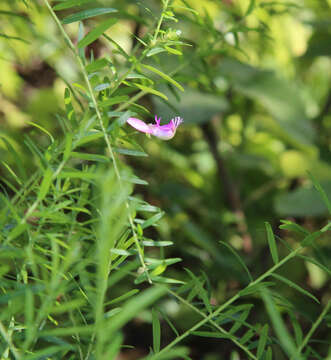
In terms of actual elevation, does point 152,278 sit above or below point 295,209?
above

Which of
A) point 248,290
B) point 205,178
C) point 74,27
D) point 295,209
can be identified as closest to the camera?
point 248,290

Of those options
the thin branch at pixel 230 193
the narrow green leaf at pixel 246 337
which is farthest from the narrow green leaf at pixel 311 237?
the thin branch at pixel 230 193

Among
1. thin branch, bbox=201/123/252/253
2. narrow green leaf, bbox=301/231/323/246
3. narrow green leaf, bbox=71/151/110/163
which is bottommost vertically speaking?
thin branch, bbox=201/123/252/253

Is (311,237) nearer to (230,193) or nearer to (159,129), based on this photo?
(159,129)

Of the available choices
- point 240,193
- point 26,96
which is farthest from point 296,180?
point 26,96

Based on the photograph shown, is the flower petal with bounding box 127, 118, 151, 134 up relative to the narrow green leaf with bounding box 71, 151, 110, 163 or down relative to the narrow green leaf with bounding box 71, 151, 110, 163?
down

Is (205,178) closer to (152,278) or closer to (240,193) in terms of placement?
(240,193)

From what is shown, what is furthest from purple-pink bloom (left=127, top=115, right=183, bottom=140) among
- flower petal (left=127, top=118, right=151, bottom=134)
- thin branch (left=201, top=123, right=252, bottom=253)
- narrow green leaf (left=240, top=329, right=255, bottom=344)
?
thin branch (left=201, top=123, right=252, bottom=253)

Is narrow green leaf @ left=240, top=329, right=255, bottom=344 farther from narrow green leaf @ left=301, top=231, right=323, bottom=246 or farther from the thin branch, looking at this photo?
the thin branch

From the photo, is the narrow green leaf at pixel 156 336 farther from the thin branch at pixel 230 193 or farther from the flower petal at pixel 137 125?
the thin branch at pixel 230 193

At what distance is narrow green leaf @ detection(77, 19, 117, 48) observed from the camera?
185 mm

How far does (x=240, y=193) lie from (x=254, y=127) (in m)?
0.13

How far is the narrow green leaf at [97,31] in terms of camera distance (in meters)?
0.18

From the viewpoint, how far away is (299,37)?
91 centimetres
